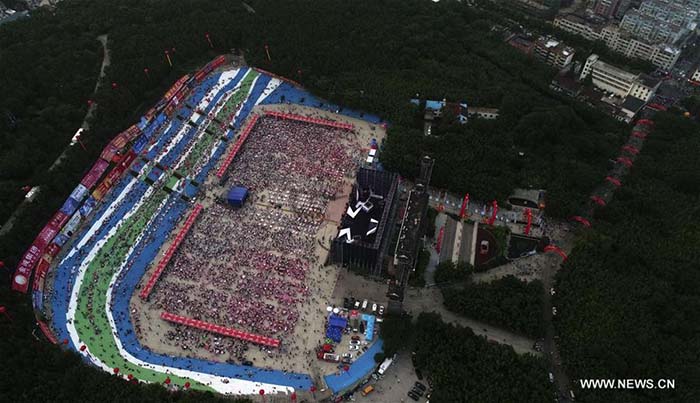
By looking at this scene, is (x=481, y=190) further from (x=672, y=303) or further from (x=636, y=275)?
(x=672, y=303)

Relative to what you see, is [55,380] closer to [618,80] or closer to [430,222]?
[430,222]

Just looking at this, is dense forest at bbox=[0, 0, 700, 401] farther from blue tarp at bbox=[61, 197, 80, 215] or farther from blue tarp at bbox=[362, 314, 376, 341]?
blue tarp at bbox=[362, 314, 376, 341]

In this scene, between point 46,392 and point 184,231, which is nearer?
point 46,392

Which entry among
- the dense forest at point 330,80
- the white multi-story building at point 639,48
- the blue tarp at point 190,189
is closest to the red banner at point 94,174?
the dense forest at point 330,80

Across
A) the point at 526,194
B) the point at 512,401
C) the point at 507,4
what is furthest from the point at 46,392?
the point at 507,4

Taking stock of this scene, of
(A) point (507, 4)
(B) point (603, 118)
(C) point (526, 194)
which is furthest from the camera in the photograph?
(A) point (507, 4)

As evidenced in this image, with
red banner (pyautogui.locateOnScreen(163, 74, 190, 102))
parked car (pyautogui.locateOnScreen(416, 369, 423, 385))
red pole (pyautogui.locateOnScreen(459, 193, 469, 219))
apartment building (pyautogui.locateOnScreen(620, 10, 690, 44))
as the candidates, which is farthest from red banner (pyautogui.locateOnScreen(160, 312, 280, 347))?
apartment building (pyautogui.locateOnScreen(620, 10, 690, 44))
